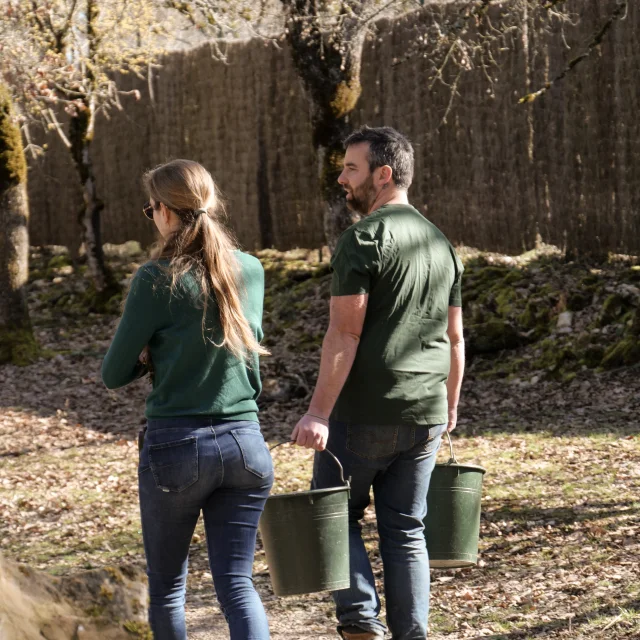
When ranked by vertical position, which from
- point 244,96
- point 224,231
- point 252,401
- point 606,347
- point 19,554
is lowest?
point 19,554

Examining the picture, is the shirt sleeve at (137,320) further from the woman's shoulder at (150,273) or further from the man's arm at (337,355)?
the man's arm at (337,355)

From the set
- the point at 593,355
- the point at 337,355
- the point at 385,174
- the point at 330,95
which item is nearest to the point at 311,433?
the point at 337,355

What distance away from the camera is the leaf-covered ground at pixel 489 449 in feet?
16.2

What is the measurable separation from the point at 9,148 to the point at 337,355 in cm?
914

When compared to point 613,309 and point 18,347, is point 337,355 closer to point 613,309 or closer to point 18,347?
point 613,309

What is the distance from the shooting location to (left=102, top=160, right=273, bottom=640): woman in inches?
126

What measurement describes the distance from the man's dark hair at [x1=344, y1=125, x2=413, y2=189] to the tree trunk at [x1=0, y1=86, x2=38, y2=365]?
29.3ft

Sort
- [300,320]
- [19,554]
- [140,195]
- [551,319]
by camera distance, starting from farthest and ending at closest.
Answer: [140,195], [300,320], [551,319], [19,554]

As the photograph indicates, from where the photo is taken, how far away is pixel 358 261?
3594 millimetres

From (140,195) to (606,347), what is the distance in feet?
30.6

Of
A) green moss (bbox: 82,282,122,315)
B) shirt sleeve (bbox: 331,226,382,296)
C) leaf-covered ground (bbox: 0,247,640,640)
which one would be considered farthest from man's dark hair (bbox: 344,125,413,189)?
green moss (bbox: 82,282,122,315)

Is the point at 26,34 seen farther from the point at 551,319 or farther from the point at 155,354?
the point at 155,354

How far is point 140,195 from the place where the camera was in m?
16.7

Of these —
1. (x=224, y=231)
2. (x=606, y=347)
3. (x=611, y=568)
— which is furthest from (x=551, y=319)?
(x=224, y=231)
